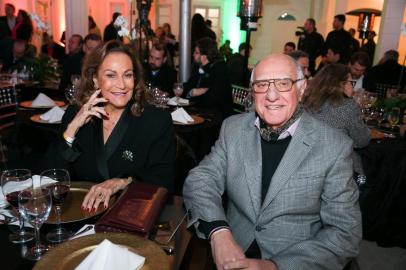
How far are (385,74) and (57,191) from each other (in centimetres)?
562

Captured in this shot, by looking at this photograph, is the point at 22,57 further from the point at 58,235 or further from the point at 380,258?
the point at 380,258

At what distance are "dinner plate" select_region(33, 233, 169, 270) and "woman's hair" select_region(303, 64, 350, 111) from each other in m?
2.05

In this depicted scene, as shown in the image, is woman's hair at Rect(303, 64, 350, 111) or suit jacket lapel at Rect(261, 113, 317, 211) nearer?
suit jacket lapel at Rect(261, 113, 317, 211)

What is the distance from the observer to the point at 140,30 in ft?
15.1

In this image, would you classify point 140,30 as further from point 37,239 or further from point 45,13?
point 45,13

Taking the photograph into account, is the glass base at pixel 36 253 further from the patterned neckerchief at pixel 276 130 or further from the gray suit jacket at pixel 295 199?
the patterned neckerchief at pixel 276 130

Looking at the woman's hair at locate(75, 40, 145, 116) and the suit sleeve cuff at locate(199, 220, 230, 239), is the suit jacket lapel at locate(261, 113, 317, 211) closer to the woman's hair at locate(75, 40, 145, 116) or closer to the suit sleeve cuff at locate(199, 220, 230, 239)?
the suit sleeve cuff at locate(199, 220, 230, 239)

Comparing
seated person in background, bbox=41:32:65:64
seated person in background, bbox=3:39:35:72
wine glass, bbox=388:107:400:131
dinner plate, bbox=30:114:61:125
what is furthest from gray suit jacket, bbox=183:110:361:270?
seated person in background, bbox=41:32:65:64

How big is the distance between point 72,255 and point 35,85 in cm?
419

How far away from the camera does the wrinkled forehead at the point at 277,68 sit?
1528 mm

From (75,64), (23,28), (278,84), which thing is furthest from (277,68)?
(23,28)

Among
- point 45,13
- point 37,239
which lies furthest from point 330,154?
point 45,13

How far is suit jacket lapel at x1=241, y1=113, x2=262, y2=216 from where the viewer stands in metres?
1.55

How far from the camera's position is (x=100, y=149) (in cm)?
199
